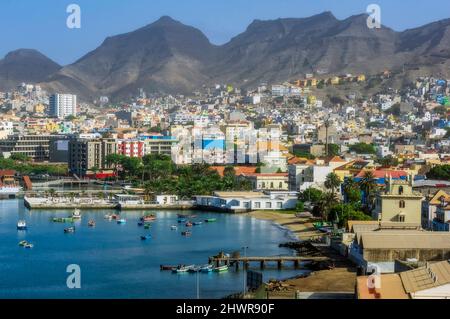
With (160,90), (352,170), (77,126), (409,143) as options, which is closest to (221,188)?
(352,170)

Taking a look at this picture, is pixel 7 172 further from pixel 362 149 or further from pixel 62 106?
pixel 62 106

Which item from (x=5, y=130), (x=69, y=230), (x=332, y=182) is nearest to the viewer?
(x=69, y=230)

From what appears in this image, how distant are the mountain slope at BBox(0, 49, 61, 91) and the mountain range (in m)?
0.10

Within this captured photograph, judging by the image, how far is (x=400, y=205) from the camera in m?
12.5

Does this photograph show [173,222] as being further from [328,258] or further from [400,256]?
[400,256]

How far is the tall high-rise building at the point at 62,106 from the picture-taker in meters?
61.5

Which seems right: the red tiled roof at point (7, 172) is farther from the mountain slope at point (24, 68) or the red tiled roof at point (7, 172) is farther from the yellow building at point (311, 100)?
the mountain slope at point (24, 68)

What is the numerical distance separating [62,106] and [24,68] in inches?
1731

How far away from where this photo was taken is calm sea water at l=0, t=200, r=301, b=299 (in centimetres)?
952

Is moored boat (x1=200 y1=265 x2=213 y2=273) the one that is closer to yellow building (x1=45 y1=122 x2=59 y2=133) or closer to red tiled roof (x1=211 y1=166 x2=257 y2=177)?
red tiled roof (x1=211 y1=166 x2=257 y2=177)

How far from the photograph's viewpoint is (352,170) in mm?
21125

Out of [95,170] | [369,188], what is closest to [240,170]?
[95,170]

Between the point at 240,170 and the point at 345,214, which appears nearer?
the point at 345,214
